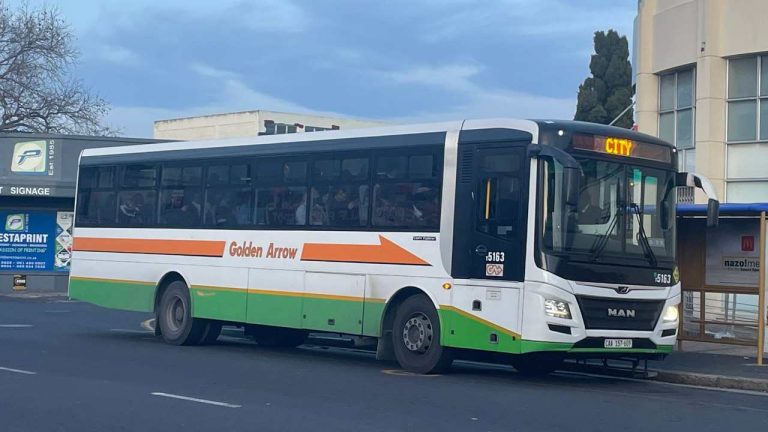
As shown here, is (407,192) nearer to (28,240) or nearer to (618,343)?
(618,343)

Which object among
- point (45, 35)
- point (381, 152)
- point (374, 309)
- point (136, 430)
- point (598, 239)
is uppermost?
point (45, 35)

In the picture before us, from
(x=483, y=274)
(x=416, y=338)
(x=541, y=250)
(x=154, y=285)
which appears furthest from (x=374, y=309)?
(x=154, y=285)

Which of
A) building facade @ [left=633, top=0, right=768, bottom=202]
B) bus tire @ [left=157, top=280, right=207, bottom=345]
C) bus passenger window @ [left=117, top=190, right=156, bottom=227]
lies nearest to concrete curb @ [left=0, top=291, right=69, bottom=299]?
bus passenger window @ [left=117, top=190, right=156, bottom=227]

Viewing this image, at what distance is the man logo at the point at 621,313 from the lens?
45.8 ft

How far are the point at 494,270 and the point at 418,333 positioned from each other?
152cm

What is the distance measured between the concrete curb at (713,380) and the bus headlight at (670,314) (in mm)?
898

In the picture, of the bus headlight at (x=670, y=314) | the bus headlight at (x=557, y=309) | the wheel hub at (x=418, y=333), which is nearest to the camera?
the bus headlight at (x=557, y=309)

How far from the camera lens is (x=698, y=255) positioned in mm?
18031

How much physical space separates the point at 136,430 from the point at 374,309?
19.2 feet

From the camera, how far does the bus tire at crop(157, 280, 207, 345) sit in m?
18.8

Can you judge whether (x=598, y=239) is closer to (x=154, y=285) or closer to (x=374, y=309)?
(x=374, y=309)

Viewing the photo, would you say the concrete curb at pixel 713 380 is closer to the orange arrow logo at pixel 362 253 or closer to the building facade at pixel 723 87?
the orange arrow logo at pixel 362 253


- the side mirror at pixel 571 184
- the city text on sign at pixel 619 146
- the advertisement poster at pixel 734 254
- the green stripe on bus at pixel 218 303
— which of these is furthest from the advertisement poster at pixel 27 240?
the side mirror at pixel 571 184

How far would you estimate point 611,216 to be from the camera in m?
14.0
